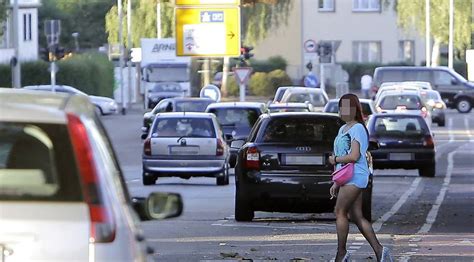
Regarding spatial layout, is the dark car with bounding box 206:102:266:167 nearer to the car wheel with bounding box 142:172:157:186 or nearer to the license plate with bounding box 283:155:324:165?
the car wheel with bounding box 142:172:157:186

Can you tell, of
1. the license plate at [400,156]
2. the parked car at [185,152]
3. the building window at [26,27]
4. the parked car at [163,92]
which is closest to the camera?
the parked car at [185,152]

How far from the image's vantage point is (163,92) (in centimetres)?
6869

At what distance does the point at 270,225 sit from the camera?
18.6 metres

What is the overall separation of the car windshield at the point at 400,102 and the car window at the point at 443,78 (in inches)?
923

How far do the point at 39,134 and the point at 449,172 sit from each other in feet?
90.6

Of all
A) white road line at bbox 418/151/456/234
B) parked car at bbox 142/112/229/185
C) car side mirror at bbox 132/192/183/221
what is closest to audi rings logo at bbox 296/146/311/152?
white road line at bbox 418/151/456/234

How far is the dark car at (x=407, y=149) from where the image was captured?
30766 mm

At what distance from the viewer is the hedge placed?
6775 centimetres

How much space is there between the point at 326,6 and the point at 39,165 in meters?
89.5

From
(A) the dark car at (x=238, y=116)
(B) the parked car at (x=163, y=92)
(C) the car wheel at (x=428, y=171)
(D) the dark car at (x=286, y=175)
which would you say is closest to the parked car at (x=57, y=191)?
(D) the dark car at (x=286, y=175)

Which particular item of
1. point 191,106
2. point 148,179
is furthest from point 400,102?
point 148,179

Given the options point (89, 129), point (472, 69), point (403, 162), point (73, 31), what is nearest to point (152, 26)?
point (73, 31)

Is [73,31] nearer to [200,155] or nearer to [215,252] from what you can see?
[200,155]

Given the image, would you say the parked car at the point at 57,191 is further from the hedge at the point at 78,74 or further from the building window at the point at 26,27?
the building window at the point at 26,27
